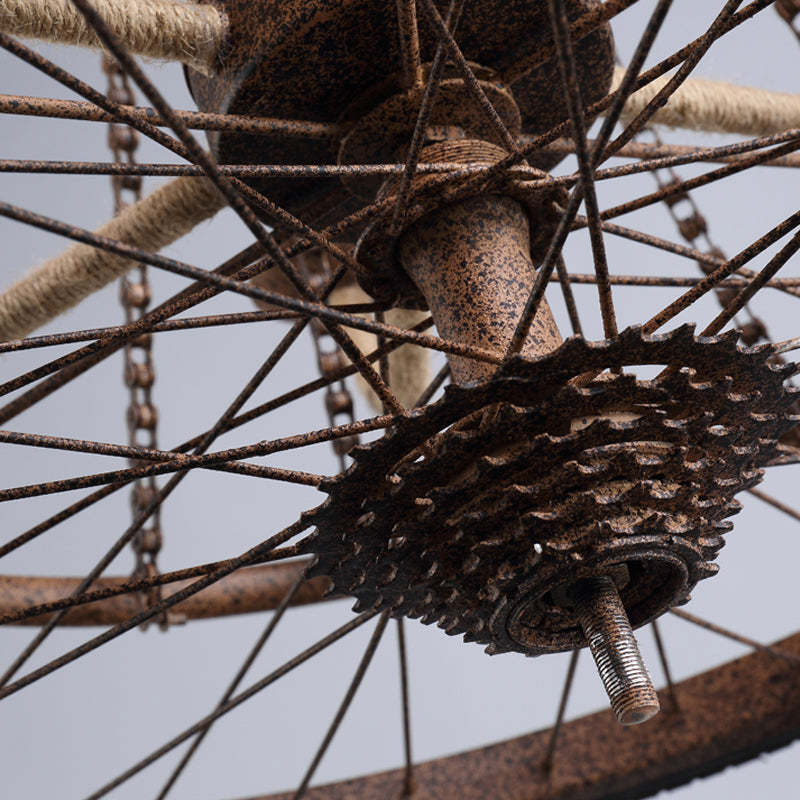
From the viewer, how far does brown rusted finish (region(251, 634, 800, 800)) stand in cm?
461

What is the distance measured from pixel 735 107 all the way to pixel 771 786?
6255 millimetres

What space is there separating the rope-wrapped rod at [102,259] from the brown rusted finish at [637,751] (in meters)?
2.18

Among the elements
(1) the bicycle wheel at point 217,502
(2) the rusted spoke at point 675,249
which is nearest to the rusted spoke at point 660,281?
(2) the rusted spoke at point 675,249

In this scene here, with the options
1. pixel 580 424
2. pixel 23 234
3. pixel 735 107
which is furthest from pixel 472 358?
pixel 23 234

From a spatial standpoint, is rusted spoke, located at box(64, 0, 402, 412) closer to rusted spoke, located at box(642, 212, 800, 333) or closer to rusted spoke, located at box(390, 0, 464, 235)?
rusted spoke, located at box(390, 0, 464, 235)

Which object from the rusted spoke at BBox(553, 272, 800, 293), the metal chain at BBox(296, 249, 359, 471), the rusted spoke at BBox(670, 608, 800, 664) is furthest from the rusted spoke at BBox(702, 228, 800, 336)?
the rusted spoke at BBox(670, 608, 800, 664)

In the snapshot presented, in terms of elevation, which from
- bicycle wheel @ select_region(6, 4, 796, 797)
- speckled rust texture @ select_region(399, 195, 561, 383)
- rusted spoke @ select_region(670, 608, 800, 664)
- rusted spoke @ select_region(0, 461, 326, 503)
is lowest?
rusted spoke @ select_region(0, 461, 326, 503)

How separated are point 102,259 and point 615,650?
2117 millimetres

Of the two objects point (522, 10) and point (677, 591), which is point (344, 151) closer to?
point (522, 10)

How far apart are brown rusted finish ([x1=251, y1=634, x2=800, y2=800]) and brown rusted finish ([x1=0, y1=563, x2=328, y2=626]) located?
78 cm

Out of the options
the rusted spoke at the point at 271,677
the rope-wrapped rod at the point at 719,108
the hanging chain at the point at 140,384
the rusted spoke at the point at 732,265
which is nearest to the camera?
the rusted spoke at the point at 732,265

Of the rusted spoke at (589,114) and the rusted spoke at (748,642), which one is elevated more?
the rusted spoke at (589,114)

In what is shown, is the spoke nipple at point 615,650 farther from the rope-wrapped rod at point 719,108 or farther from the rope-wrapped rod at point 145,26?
the rope-wrapped rod at point 719,108

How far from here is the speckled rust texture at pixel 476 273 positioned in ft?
8.69
